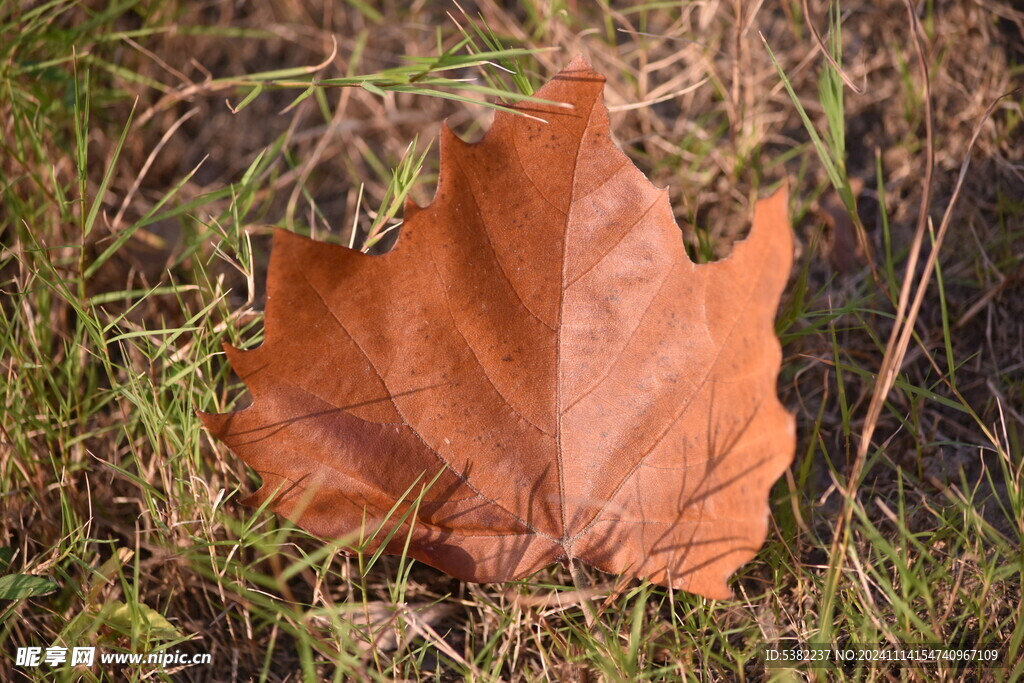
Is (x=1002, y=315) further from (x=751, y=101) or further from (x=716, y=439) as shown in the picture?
(x=716, y=439)

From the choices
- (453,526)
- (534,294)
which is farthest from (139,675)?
(534,294)

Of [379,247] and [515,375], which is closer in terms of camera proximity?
[515,375]

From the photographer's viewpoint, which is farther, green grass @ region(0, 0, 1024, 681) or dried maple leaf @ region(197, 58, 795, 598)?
green grass @ region(0, 0, 1024, 681)

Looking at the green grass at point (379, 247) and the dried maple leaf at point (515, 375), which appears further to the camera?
the green grass at point (379, 247)

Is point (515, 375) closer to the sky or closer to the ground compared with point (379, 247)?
closer to the sky
